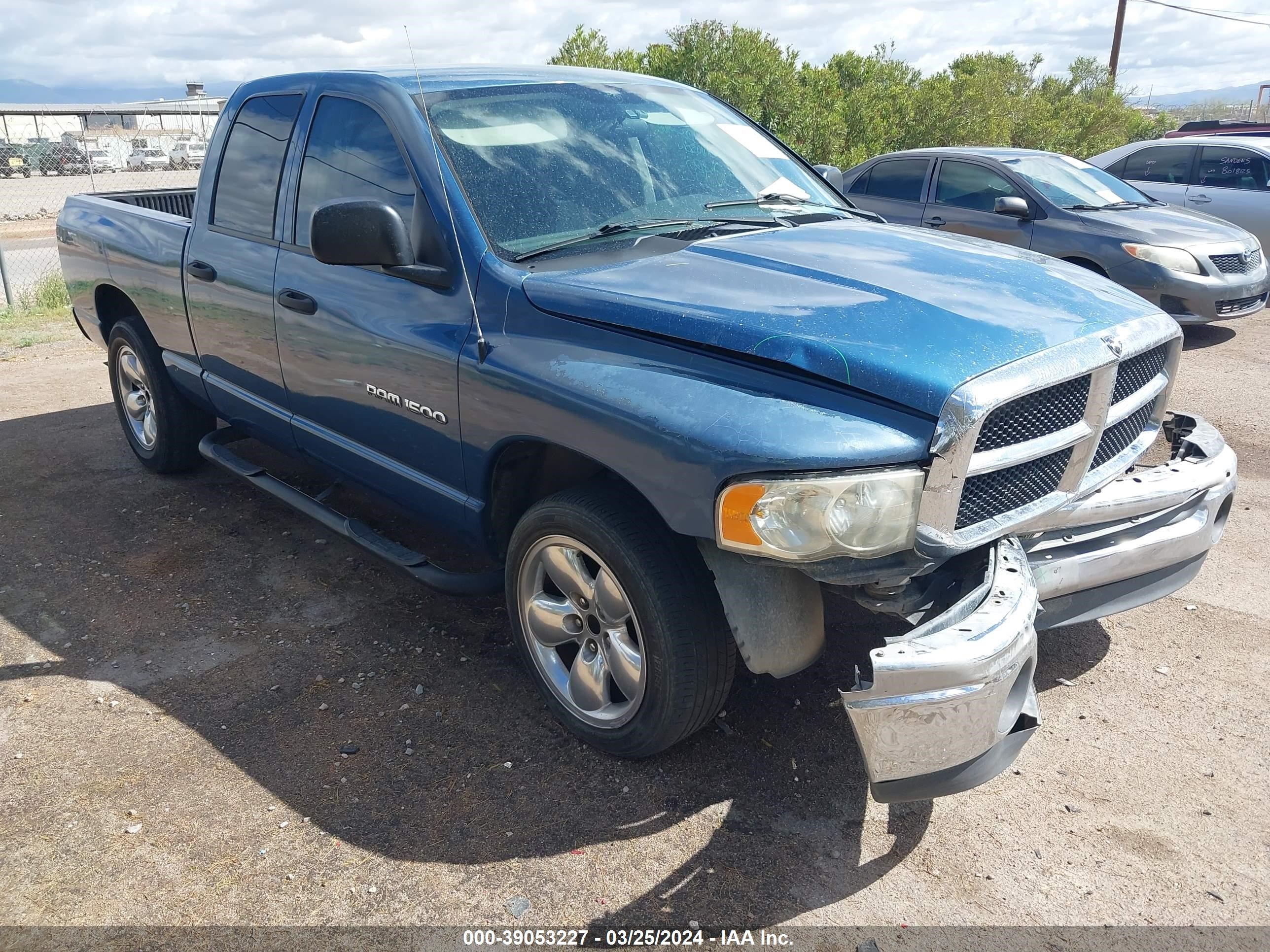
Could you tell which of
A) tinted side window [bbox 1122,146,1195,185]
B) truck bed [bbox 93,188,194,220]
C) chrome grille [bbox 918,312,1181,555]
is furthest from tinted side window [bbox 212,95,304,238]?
tinted side window [bbox 1122,146,1195,185]

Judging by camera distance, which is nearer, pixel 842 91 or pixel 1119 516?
pixel 1119 516

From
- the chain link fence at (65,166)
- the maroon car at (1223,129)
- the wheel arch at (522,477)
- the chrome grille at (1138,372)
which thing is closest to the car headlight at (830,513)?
the wheel arch at (522,477)

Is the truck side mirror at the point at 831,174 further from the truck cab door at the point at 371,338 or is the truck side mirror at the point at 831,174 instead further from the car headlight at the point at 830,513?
the car headlight at the point at 830,513

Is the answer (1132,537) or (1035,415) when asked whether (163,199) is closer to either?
(1035,415)

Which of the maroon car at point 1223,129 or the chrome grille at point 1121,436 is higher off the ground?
→ the chrome grille at point 1121,436

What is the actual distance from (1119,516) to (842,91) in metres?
13.2

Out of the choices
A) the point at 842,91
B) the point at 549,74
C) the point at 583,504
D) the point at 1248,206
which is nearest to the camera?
the point at 583,504

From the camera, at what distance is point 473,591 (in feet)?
11.4

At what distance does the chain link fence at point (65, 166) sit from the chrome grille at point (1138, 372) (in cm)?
1080

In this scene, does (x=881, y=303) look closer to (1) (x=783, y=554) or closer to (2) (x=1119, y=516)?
(1) (x=783, y=554)

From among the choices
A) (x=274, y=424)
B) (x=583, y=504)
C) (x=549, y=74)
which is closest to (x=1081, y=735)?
(x=583, y=504)

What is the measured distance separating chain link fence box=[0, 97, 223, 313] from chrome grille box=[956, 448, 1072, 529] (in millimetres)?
10830

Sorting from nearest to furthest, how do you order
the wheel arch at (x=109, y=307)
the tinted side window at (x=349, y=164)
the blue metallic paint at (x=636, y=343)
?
1. the blue metallic paint at (x=636, y=343)
2. the tinted side window at (x=349, y=164)
3. the wheel arch at (x=109, y=307)

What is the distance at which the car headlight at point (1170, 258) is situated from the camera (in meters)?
8.14
